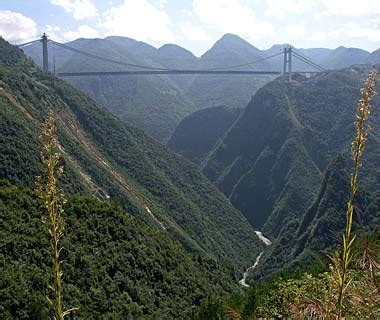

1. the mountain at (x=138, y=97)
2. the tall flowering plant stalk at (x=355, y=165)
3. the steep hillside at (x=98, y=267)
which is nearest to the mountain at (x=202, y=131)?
the mountain at (x=138, y=97)

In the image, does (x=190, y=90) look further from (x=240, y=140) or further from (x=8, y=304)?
(x=8, y=304)

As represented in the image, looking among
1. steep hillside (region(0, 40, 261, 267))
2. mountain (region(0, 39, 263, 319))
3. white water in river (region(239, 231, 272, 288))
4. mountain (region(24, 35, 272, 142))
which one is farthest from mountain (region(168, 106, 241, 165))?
mountain (region(0, 39, 263, 319))

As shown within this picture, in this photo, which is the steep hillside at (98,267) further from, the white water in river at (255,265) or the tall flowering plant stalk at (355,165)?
the white water in river at (255,265)

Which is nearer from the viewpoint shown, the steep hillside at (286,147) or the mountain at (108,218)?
the mountain at (108,218)

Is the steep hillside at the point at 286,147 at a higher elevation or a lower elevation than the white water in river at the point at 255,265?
higher

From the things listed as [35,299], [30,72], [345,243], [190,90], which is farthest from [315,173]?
[190,90]

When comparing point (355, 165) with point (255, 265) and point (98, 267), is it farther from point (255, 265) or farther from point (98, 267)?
point (255, 265)

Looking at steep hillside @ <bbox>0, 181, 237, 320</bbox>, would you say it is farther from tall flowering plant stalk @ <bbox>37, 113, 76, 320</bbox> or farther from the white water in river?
the white water in river

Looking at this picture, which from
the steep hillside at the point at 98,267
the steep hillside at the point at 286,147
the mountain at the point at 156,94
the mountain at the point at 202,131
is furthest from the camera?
the mountain at the point at 156,94
